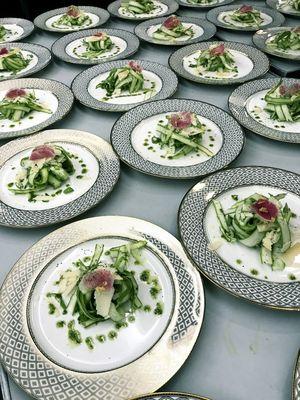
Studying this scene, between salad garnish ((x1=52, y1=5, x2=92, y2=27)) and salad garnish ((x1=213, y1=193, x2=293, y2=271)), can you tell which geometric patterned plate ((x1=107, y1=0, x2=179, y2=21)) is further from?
salad garnish ((x1=213, y1=193, x2=293, y2=271))

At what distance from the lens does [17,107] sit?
6.48 feet

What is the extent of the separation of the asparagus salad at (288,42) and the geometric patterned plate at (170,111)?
1003mm

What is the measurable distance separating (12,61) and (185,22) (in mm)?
1460

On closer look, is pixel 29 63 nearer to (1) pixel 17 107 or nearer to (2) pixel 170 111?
(1) pixel 17 107

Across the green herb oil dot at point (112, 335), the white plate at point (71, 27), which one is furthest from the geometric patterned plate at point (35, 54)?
the green herb oil dot at point (112, 335)

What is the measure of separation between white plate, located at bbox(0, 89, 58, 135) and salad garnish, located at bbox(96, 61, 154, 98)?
0.31 metres

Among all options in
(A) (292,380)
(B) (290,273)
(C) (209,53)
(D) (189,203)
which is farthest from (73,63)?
(A) (292,380)

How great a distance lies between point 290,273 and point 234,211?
29 cm

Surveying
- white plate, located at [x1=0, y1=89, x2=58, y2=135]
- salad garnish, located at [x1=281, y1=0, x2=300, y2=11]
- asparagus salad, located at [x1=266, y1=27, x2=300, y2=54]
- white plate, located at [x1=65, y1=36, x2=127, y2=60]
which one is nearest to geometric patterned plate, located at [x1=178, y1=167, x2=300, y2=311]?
white plate, located at [x1=0, y1=89, x2=58, y2=135]

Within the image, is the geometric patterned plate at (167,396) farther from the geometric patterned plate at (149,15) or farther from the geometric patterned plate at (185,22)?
the geometric patterned plate at (149,15)

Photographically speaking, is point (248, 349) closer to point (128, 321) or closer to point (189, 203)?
point (128, 321)

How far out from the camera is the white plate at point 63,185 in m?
1.49

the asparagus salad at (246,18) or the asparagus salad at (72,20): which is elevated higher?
the asparagus salad at (246,18)

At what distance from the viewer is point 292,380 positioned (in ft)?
3.13
